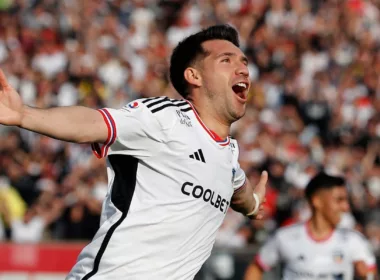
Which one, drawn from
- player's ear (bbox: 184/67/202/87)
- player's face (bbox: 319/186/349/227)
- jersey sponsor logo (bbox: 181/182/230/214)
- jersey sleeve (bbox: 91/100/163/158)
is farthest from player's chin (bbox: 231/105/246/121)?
player's face (bbox: 319/186/349/227)

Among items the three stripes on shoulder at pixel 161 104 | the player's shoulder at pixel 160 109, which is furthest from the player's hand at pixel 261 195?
the player's shoulder at pixel 160 109

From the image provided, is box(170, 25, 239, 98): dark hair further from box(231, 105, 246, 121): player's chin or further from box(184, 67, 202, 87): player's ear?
box(231, 105, 246, 121): player's chin

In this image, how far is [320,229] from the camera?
8617mm

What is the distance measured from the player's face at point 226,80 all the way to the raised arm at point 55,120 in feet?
3.20

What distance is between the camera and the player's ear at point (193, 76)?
5.33m

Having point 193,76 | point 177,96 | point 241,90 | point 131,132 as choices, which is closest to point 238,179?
point 241,90

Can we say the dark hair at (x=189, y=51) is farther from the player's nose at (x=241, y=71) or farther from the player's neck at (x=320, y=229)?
the player's neck at (x=320, y=229)

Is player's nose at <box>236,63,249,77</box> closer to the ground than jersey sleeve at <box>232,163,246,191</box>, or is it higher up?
higher up

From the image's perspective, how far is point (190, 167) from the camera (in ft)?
15.9

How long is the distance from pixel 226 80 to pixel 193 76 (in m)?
0.22

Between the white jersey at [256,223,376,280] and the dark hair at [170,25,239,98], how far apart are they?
3.30m

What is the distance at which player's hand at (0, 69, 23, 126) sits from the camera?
13.2 ft

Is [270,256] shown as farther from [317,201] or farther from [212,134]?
[212,134]

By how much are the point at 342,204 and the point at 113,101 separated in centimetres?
711
